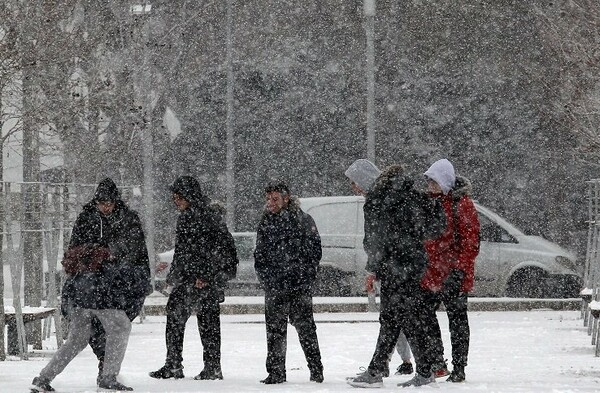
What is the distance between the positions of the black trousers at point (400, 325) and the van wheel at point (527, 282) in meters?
13.2

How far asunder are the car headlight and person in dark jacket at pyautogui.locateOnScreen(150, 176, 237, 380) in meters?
13.2

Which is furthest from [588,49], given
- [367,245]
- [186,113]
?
[186,113]

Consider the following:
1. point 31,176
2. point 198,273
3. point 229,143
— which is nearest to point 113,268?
point 198,273

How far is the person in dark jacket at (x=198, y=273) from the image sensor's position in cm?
1198

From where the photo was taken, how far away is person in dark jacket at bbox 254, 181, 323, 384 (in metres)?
11.7

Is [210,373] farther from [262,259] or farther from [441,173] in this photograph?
[441,173]

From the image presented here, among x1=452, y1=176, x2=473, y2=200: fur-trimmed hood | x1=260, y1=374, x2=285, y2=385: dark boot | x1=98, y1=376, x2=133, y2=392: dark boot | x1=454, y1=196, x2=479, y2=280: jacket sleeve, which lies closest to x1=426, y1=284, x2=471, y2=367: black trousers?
x1=454, y1=196, x2=479, y2=280: jacket sleeve

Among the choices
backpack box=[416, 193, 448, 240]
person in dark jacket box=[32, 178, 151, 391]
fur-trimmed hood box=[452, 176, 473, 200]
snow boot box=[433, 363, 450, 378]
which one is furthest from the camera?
snow boot box=[433, 363, 450, 378]

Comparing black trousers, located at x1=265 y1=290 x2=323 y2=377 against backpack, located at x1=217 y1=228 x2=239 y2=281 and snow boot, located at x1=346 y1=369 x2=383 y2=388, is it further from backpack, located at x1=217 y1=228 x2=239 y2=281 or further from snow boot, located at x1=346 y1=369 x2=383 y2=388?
snow boot, located at x1=346 y1=369 x2=383 y2=388

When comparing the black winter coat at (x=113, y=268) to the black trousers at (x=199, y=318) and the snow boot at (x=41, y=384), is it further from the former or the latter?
the black trousers at (x=199, y=318)

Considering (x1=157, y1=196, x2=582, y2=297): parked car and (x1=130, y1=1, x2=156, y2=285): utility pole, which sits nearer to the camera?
(x1=130, y1=1, x2=156, y2=285): utility pole

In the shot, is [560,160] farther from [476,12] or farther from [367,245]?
[367,245]

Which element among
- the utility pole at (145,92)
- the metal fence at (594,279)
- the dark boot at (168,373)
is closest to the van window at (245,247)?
the utility pole at (145,92)

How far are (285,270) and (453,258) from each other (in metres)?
1.37
